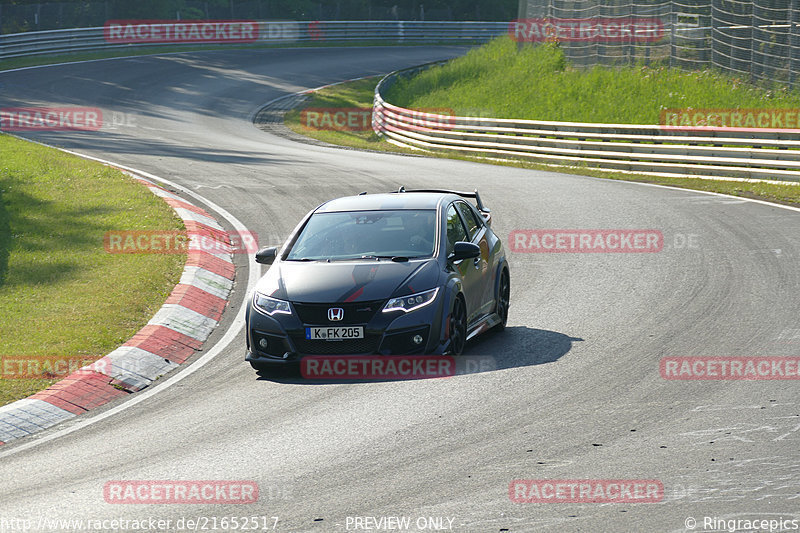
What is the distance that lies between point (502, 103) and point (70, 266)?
2426cm

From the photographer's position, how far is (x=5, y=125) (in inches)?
1252

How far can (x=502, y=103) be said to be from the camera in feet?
120

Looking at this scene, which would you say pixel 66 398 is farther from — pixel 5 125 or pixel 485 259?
pixel 5 125

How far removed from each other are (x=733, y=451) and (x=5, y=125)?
29.0 m

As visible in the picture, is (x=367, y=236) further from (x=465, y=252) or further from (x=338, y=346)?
(x=338, y=346)

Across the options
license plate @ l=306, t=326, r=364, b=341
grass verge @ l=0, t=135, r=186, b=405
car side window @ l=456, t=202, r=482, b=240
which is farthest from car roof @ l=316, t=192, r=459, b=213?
grass verge @ l=0, t=135, r=186, b=405

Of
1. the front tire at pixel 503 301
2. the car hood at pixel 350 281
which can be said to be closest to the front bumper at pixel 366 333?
the car hood at pixel 350 281

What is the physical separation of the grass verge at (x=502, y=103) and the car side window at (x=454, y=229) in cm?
1053

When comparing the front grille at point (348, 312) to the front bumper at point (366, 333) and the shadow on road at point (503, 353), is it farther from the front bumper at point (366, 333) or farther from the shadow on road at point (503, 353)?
the shadow on road at point (503, 353)

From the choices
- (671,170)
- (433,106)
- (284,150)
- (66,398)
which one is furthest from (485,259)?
(433,106)

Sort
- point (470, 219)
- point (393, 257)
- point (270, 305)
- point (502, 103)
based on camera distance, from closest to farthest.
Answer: point (270, 305)
point (393, 257)
point (470, 219)
point (502, 103)

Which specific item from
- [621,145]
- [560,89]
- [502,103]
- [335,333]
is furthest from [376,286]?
[502,103]

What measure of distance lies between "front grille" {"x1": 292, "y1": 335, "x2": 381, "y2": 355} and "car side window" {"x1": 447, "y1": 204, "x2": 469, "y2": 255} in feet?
5.02

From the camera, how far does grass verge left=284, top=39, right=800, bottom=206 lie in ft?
74.3
